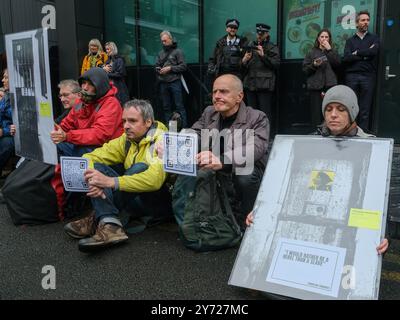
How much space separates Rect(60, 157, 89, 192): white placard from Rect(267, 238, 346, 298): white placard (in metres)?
1.62

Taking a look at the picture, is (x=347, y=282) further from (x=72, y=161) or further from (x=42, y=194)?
(x=42, y=194)

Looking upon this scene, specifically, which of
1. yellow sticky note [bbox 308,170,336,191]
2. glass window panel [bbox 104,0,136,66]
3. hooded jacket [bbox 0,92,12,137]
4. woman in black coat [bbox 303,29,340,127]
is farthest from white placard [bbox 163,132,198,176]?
glass window panel [bbox 104,0,136,66]

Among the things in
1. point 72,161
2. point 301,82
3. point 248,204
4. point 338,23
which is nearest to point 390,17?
point 338,23

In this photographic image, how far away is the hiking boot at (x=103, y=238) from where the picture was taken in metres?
3.06

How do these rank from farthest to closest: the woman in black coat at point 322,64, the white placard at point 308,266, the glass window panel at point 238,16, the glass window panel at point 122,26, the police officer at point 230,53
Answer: the glass window panel at point 122,26 → the glass window panel at point 238,16 → the police officer at point 230,53 → the woman in black coat at point 322,64 → the white placard at point 308,266

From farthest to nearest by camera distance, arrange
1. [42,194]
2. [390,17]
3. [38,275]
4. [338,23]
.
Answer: [338,23], [390,17], [42,194], [38,275]

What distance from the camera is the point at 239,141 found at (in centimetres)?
321

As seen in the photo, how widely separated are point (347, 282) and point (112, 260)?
165 cm

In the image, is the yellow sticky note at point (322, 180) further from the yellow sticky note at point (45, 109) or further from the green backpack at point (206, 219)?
the yellow sticky note at point (45, 109)

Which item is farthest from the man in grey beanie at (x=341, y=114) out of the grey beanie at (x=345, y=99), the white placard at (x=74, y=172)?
the white placard at (x=74, y=172)

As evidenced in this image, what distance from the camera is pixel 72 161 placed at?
325 centimetres

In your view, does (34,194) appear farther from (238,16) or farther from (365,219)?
Result: (238,16)

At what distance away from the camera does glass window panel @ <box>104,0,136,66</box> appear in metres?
8.62

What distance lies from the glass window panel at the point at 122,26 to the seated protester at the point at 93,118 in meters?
4.93
